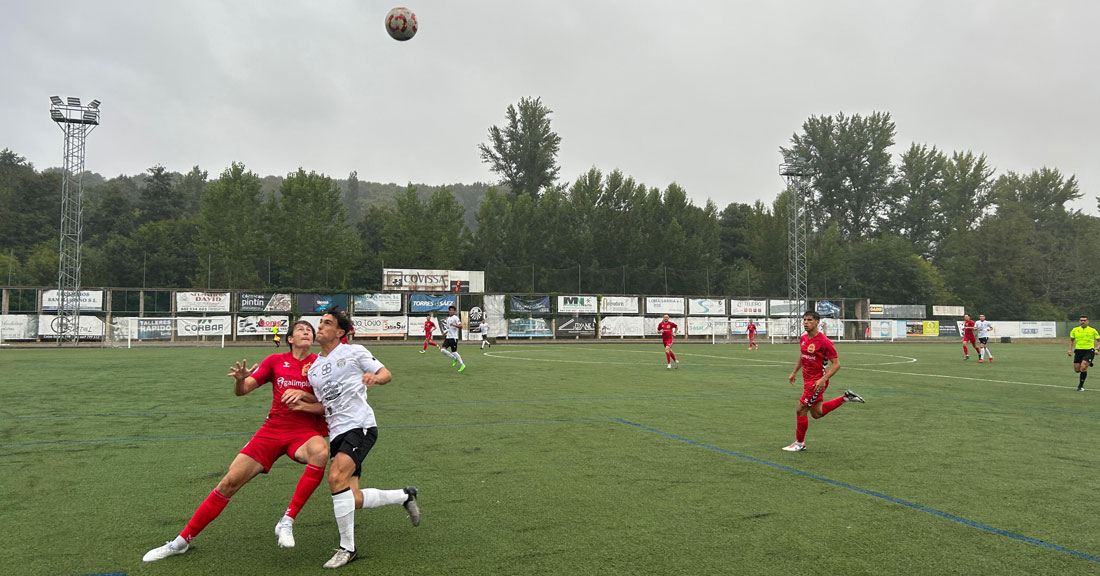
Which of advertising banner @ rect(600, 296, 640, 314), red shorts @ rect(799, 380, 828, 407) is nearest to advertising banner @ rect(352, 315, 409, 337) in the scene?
advertising banner @ rect(600, 296, 640, 314)

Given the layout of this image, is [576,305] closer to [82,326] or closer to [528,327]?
[528,327]

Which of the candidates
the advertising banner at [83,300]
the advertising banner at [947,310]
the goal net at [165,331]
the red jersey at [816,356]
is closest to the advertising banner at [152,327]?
the goal net at [165,331]

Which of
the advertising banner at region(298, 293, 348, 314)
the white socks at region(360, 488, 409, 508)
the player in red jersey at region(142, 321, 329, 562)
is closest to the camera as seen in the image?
the player in red jersey at region(142, 321, 329, 562)

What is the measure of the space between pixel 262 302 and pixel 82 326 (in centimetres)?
1077

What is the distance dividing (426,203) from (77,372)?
52563 mm

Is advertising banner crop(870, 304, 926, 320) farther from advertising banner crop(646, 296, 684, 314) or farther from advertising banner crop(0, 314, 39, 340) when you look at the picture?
advertising banner crop(0, 314, 39, 340)

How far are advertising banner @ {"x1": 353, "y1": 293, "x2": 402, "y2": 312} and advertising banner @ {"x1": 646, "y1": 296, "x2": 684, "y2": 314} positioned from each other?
70.8 ft

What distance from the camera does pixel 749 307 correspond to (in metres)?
58.6

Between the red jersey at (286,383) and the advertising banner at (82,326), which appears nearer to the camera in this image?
the red jersey at (286,383)

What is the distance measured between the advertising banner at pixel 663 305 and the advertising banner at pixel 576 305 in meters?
5.53

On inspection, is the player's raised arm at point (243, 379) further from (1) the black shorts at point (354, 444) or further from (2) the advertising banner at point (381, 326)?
(2) the advertising banner at point (381, 326)

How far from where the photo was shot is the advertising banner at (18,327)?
40.2 metres

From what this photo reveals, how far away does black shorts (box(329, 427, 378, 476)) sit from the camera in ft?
16.9

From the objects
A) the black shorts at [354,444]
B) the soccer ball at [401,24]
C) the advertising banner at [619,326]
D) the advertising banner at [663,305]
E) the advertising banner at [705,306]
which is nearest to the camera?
the black shorts at [354,444]
